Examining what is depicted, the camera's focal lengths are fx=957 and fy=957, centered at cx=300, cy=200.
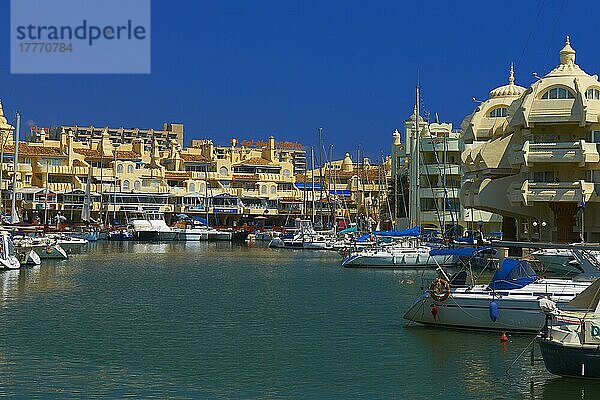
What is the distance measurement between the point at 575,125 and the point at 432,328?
30.8 m

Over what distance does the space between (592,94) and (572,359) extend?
128ft

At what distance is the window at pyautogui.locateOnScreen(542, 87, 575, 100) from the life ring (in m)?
30.5

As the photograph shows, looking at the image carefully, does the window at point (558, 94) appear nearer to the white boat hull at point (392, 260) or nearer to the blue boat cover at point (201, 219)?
the white boat hull at point (392, 260)

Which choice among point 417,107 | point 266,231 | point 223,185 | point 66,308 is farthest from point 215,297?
point 223,185

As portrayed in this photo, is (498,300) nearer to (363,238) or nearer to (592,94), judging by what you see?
(592,94)

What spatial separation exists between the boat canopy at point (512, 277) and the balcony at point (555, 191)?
2728 cm

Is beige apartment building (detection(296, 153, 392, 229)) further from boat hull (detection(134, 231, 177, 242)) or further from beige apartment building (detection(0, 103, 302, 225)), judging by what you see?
boat hull (detection(134, 231, 177, 242))

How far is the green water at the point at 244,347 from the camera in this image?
77.8ft

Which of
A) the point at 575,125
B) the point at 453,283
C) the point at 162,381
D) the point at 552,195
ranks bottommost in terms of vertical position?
the point at 162,381

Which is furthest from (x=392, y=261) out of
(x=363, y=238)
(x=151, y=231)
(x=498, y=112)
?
(x=151, y=231)

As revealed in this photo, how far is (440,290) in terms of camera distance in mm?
30969

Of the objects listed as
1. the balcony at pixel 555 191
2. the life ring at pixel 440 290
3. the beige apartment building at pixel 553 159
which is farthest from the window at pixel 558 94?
the life ring at pixel 440 290

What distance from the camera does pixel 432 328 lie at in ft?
104

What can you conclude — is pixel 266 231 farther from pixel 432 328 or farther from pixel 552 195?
pixel 432 328
